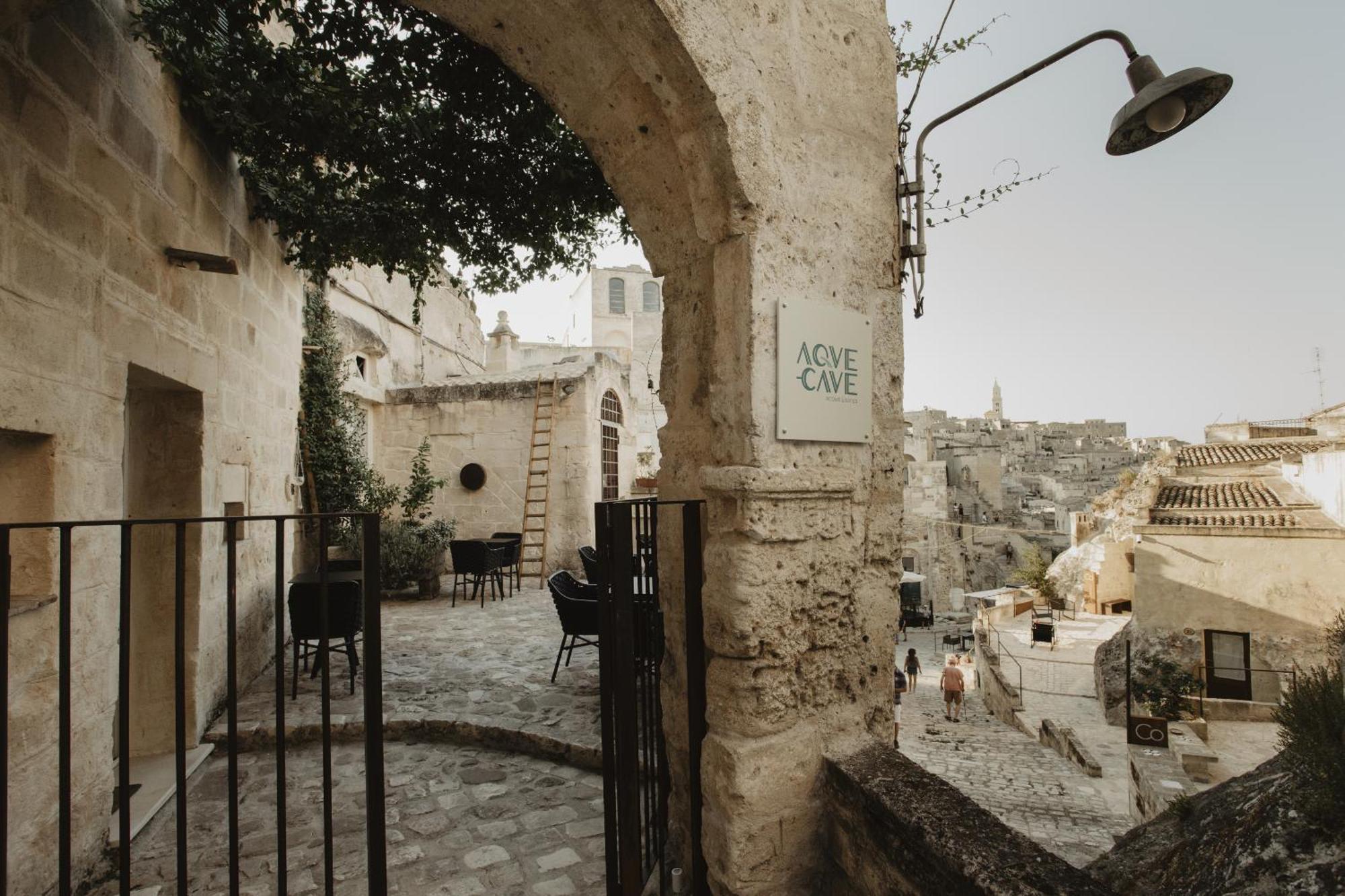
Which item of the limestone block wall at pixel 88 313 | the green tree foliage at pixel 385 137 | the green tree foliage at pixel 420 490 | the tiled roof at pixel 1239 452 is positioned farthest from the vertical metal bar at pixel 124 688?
the tiled roof at pixel 1239 452

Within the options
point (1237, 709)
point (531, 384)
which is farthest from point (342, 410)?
point (1237, 709)

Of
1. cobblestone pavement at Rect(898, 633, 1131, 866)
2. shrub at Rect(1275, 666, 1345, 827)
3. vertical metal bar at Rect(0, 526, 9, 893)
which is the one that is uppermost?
vertical metal bar at Rect(0, 526, 9, 893)

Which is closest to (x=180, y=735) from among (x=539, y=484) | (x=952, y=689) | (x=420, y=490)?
(x=420, y=490)

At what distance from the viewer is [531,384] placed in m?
9.44

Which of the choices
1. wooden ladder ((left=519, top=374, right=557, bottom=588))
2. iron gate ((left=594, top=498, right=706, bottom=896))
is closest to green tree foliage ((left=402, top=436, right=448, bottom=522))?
wooden ladder ((left=519, top=374, right=557, bottom=588))

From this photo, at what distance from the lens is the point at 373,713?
1811mm

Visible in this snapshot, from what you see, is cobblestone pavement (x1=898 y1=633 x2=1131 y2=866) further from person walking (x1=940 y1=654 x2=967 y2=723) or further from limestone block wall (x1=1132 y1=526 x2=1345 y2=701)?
limestone block wall (x1=1132 y1=526 x2=1345 y2=701)

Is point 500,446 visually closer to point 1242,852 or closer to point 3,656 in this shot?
point 3,656

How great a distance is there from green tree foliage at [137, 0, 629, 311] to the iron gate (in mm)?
2676

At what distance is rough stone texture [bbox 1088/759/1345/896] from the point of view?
4.88 ft

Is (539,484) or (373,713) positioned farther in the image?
(539,484)

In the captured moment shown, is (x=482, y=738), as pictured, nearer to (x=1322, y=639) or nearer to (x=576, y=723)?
(x=576, y=723)

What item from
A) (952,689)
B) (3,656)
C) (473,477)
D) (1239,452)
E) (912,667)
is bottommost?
(912,667)

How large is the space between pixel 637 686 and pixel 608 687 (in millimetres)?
98
